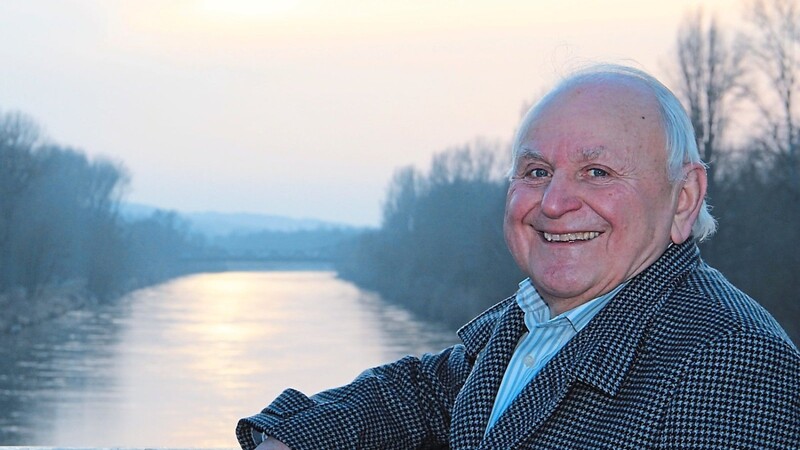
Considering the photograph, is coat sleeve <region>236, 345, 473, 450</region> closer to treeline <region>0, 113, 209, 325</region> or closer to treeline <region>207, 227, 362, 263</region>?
treeline <region>0, 113, 209, 325</region>

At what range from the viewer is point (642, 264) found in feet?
2.80

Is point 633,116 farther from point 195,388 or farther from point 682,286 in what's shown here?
point 195,388

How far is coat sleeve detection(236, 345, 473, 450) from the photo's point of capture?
908 mm

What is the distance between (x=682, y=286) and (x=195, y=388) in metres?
18.5

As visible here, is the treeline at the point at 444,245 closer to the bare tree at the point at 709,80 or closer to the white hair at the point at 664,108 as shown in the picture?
the bare tree at the point at 709,80

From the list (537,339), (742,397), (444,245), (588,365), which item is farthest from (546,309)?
(444,245)

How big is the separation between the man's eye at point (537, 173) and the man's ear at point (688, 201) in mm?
105

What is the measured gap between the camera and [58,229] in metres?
29.6

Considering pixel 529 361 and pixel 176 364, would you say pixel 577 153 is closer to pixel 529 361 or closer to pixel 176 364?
pixel 529 361

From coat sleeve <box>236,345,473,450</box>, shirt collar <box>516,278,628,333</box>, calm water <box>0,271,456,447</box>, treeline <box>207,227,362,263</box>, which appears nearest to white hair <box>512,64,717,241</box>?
shirt collar <box>516,278,628,333</box>

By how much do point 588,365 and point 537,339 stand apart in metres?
0.11

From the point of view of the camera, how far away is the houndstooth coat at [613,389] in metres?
0.70

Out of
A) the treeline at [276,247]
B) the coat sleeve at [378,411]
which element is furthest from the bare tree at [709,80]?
the treeline at [276,247]

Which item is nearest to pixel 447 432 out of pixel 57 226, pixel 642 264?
pixel 642 264
